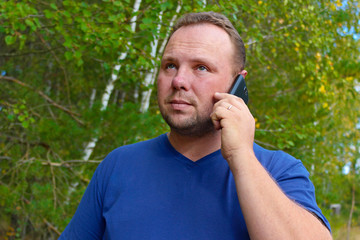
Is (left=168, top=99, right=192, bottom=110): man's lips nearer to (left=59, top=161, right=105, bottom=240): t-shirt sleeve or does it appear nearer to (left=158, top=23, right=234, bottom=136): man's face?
(left=158, top=23, right=234, bottom=136): man's face

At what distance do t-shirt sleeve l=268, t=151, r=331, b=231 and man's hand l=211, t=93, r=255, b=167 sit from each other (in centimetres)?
16

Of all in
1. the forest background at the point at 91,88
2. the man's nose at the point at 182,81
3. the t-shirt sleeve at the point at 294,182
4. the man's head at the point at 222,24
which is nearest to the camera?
the t-shirt sleeve at the point at 294,182

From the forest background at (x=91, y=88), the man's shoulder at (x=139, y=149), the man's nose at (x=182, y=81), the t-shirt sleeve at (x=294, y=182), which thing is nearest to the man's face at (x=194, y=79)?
the man's nose at (x=182, y=81)

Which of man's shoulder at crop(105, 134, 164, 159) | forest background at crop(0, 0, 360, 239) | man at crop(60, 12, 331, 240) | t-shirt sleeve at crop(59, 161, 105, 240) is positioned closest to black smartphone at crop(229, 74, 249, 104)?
man at crop(60, 12, 331, 240)

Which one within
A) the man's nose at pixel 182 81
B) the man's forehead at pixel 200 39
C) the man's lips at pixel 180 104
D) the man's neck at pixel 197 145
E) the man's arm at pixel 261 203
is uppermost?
the man's forehead at pixel 200 39

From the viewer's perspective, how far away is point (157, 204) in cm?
138

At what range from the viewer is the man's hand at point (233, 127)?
1.28m

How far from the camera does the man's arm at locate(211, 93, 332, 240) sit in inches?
45.4

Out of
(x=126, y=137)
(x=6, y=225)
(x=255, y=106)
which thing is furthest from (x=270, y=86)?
(x=6, y=225)

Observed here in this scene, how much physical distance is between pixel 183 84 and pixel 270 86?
6755 mm

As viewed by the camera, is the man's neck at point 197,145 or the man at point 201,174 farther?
the man's neck at point 197,145

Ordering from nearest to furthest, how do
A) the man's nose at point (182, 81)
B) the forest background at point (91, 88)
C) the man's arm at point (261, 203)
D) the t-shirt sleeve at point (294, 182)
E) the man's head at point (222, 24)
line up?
the man's arm at point (261, 203) < the t-shirt sleeve at point (294, 182) < the man's nose at point (182, 81) < the man's head at point (222, 24) < the forest background at point (91, 88)

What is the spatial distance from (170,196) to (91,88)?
19.1 ft

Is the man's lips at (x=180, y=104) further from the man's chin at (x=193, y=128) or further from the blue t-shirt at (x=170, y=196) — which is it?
the blue t-shirt at (x=170, y=196)
